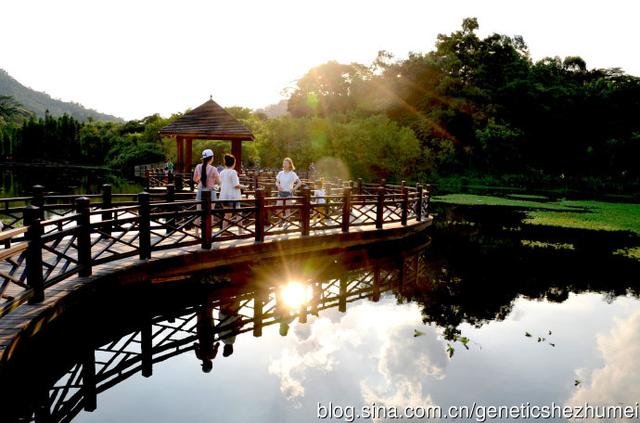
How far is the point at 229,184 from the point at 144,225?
94.7 inches

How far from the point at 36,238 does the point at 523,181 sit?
1827 inches

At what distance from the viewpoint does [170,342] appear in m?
7.29

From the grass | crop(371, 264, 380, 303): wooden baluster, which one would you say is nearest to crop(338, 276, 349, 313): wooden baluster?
crop(371, 264, 380, 303): wooden baluster

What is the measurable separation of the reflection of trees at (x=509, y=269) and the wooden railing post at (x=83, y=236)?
638cm

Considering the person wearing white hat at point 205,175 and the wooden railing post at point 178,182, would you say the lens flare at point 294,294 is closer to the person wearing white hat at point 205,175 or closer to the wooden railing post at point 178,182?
the person wearing white hat at point 205,175

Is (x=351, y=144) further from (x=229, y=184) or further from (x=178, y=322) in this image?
(x=178, y=322)

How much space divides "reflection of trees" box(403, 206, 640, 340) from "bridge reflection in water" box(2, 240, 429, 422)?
→ 100 centimetres

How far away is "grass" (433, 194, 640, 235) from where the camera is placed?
811 inches

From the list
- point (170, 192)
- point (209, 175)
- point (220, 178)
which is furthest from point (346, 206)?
point (170, 192)

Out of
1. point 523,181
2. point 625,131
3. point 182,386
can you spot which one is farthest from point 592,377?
point 625,131

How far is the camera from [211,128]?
20.7m

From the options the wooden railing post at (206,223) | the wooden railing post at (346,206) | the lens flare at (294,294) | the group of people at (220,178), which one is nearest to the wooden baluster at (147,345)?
the wooden railing post at (206,223)

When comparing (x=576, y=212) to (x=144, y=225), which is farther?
(x=576, y=212)

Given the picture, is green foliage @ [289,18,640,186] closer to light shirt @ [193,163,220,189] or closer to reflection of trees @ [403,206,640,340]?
reflection of trees @ [403,206,640,340]
